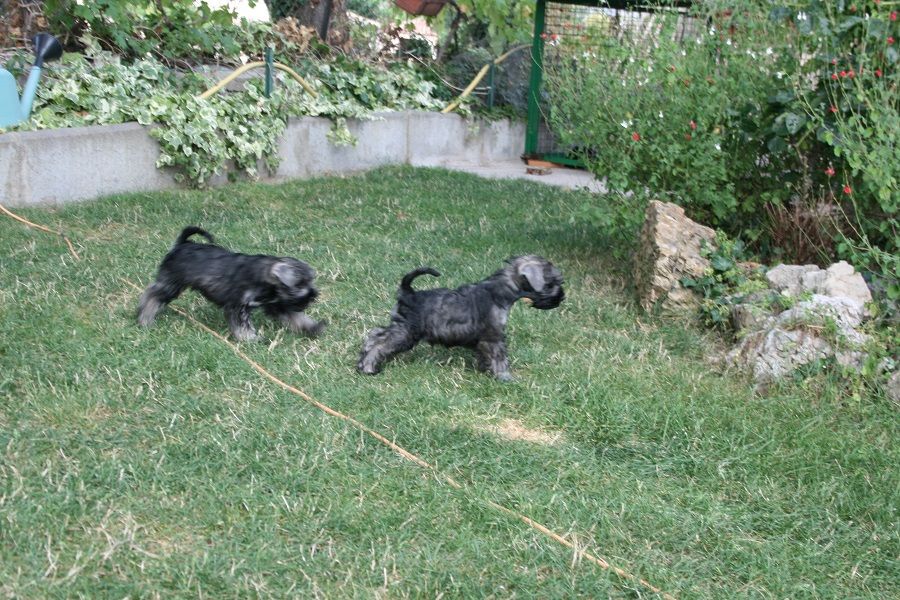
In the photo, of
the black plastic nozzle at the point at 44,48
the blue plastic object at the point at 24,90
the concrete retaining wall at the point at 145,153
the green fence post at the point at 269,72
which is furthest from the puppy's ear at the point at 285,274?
the green fence post at the point at 269,72

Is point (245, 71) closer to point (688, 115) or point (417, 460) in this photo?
point (688, 115)

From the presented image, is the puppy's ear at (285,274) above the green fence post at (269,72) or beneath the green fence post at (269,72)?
beneath

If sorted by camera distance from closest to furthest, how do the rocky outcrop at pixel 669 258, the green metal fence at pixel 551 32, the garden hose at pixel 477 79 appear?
the rocky outcrop at pixel 669 258 → the green metal fence at pixel 551 32 → the garden hose at pixel 477 79

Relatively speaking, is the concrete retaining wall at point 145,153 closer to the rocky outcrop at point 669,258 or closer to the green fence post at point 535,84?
the green fence post at point 535,84

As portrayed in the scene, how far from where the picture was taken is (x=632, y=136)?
7762 millimetres

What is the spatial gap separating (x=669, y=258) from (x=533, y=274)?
1767mm

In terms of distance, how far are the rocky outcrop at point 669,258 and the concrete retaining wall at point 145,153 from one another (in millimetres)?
5455

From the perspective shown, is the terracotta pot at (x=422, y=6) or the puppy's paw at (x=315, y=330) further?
the terracotta pot at (x=422, y=6)

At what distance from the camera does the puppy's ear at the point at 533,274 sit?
5.74 m

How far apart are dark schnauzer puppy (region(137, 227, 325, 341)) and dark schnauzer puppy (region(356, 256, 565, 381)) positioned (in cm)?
60

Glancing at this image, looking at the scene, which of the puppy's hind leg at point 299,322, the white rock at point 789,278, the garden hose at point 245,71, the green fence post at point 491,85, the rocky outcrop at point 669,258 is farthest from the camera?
the green fence post at point 491,85

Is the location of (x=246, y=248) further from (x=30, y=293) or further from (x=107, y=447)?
(x=107, y=447)

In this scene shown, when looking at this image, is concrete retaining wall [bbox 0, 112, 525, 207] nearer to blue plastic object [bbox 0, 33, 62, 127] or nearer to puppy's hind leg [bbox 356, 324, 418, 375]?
blue plastic object [bbox 0, 33, 62, 127]

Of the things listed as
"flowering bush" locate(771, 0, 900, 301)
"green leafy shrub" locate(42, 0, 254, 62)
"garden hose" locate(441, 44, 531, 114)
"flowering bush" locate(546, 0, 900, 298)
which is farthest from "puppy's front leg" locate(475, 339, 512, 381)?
"garden hose" locate(441, 44, 531, 114)
